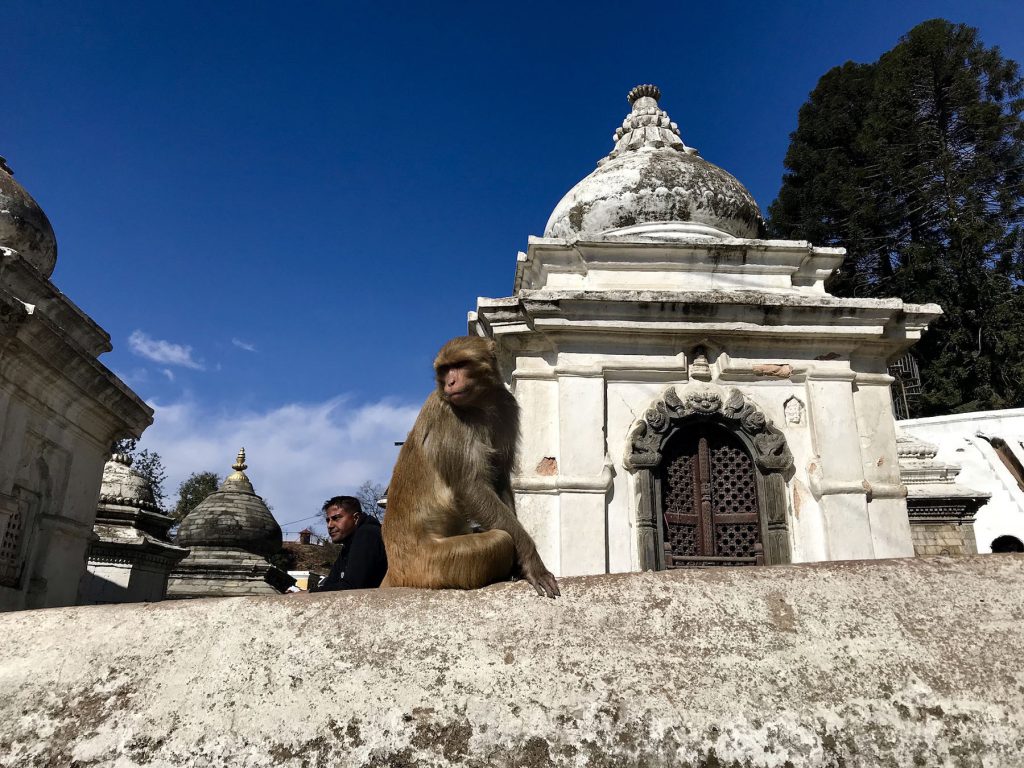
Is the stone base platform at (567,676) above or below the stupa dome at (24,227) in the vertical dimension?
below

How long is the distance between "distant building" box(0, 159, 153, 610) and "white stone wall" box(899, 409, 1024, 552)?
14560 mm

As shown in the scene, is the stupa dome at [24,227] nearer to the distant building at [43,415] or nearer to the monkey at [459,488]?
the distant building at [43,415]

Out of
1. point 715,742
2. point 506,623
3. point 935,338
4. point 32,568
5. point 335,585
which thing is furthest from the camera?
point 935,338

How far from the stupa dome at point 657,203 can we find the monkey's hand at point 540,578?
565cm

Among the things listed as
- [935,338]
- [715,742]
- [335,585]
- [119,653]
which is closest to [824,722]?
[715,742]

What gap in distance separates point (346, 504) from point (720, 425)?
3538 mm

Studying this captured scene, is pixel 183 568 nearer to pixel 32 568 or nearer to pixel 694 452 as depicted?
pixel 32 568

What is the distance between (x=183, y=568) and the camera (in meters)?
12.2

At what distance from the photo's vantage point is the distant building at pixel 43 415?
543 cm

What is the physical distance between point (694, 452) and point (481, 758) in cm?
544

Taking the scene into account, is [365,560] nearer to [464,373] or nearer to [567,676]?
[464,373]

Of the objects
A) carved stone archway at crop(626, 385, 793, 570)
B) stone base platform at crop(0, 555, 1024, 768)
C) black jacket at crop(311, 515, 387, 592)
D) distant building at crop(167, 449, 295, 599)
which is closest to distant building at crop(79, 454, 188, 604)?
distant building at crop(167, 449, 295, 599)

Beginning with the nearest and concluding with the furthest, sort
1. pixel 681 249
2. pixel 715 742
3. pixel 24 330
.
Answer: pixel 715 742 < pixel 24 330 < pixel 681 249

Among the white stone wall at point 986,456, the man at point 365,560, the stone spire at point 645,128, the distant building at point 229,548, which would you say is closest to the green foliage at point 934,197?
the white stone wall at point 986,456
